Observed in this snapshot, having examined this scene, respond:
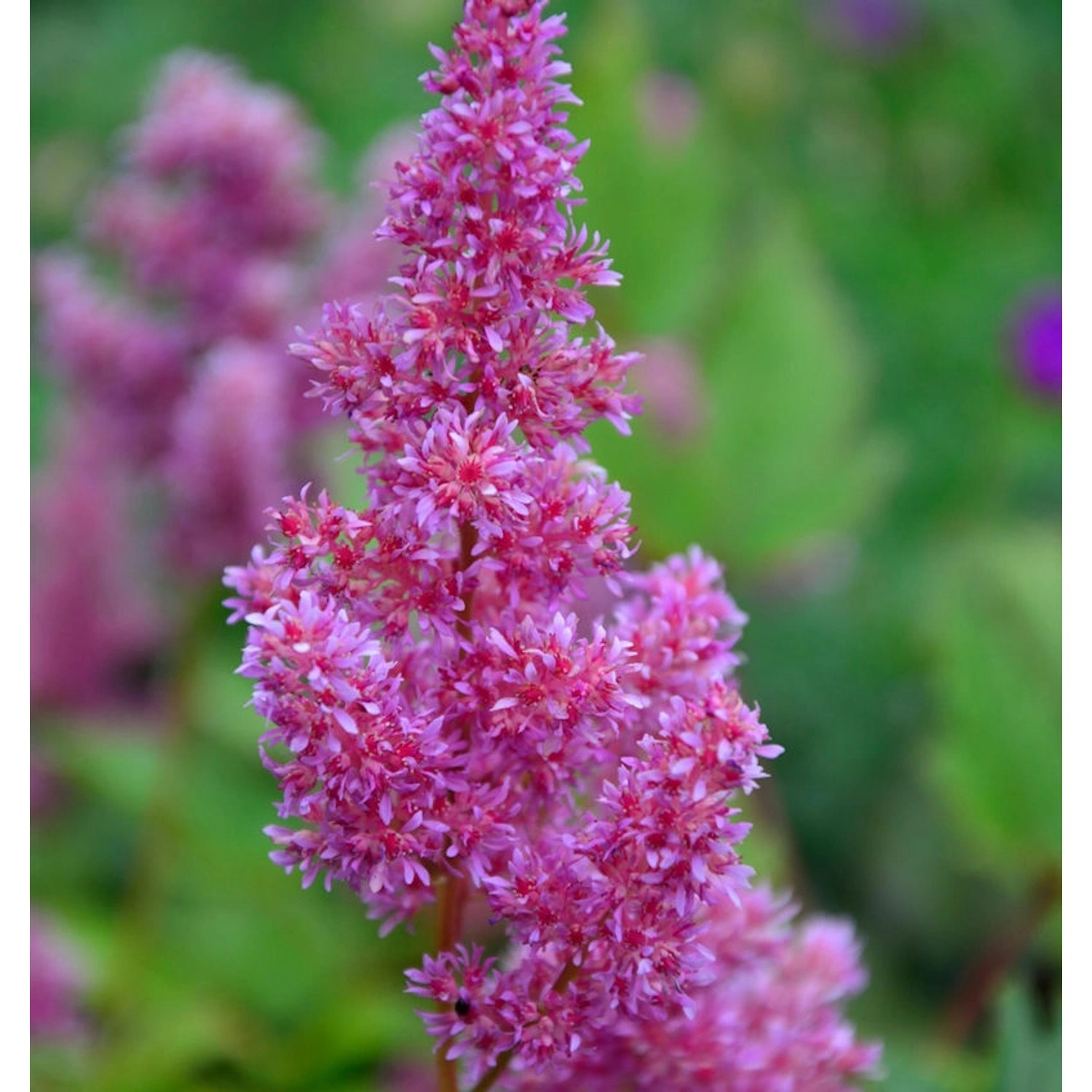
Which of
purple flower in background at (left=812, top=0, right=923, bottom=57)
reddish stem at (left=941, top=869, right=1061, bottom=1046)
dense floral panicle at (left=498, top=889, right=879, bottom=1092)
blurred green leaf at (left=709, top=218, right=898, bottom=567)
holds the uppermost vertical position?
purple flower in background at (left=812, top=0, right=923, bottom=57)

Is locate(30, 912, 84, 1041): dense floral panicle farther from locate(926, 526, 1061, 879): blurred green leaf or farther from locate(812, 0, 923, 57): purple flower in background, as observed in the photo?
locate(812, 0, 923, 57): purple flower in background

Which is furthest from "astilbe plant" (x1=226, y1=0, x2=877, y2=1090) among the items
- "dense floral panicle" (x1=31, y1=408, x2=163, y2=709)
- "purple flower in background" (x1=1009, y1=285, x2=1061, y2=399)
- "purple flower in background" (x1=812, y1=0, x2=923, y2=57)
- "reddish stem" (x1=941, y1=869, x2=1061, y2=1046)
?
"purple flower in background" (x1=812, y1=0, x2=923, y2=57)

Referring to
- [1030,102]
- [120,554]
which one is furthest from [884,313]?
[120,554]

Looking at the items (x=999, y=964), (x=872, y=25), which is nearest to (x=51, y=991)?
(x=999, y=964)

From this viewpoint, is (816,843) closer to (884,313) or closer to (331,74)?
(884,313)

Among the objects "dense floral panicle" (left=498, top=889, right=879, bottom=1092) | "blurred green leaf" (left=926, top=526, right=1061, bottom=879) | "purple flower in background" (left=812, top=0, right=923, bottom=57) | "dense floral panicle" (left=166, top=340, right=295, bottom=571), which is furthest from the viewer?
"purple flower in background" (left=812, top=0, right=923, bottom=57)

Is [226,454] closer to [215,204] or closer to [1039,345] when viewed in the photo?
[215,204]
